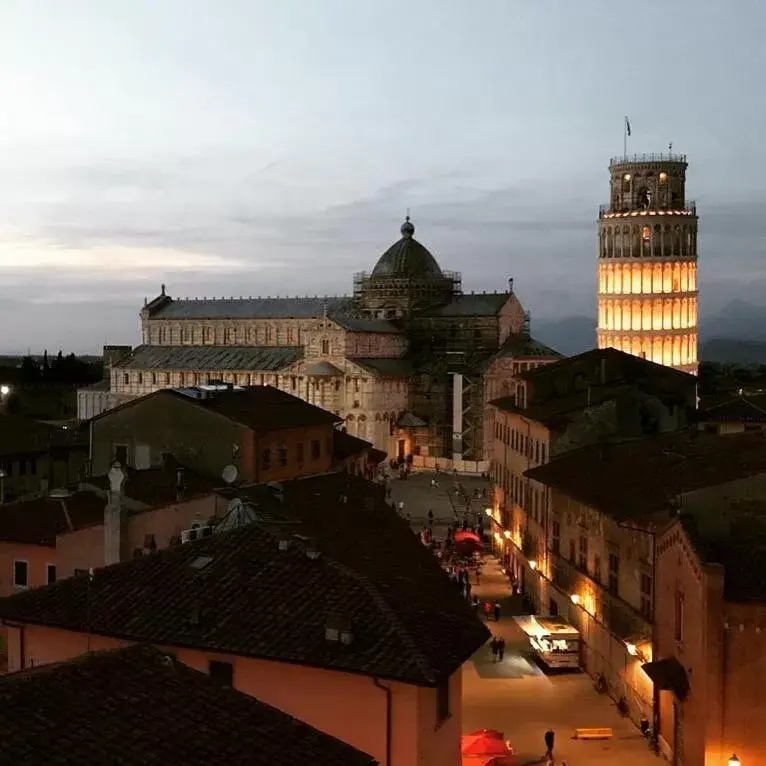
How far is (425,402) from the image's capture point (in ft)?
343

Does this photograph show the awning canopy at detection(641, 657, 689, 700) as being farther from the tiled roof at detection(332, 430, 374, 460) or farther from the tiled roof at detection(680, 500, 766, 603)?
the tiled roof at detection(332, 430, 374, 460)

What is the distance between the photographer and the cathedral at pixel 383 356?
332 feet

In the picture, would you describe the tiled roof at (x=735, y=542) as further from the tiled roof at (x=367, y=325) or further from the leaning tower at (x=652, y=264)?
the leaning tower at (x=652, y=264)

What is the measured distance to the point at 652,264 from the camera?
112 m

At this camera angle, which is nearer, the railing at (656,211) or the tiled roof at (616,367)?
the tiled roof at (616,367)

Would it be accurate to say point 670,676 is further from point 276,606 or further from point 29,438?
point 29,438

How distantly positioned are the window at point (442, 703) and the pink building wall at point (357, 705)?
0.35 ft

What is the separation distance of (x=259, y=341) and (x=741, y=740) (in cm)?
10592

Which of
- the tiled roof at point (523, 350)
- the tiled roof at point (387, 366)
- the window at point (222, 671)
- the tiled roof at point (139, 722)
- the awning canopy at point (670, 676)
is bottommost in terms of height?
the awning canopy at point (670, 676)

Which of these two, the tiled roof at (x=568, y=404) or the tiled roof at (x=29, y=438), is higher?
the tiled roof at (x=568, y=404)

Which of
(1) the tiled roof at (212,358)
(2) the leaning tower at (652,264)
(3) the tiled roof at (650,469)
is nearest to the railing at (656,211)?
(2) the leaning tower at (652,264)

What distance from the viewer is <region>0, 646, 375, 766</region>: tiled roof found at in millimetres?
11445

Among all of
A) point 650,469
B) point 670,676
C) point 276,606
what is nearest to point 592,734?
point 670,676

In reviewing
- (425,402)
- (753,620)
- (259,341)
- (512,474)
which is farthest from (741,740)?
(259,341)
